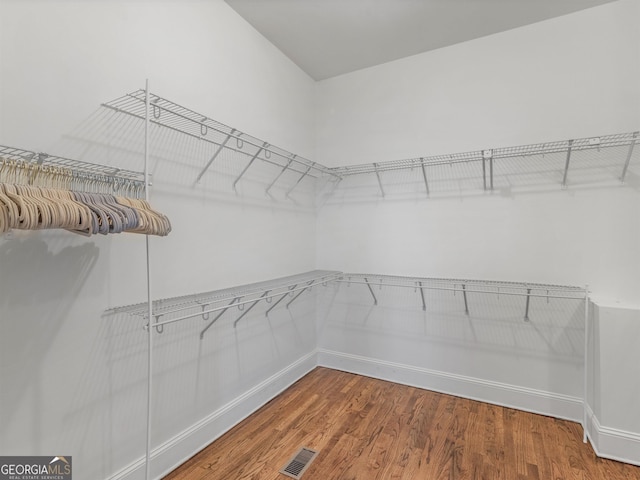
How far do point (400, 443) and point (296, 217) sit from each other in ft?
6.04

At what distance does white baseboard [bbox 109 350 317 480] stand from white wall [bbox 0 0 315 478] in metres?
0.02

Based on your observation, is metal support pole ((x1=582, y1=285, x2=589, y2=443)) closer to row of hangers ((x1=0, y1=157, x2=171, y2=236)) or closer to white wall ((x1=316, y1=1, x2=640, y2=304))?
white wall ((x1=316, y1=1, x2=640, y2=304))

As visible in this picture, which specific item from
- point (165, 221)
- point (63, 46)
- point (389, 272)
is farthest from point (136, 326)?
point (389, 272)

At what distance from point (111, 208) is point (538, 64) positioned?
9.19ft

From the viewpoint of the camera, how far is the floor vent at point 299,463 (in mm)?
1619

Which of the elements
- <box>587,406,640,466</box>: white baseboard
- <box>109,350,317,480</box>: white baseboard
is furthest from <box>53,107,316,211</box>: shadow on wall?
<box>587,406,640,466</box>: white baseboard

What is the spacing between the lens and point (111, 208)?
110 centimetres

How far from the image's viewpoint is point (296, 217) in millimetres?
2787

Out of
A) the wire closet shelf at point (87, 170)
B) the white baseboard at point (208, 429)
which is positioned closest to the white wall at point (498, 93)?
the wire closet shelf at point (87, 170)

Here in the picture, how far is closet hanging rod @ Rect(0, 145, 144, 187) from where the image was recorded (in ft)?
3.67

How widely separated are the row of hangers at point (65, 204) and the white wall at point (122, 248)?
17cm

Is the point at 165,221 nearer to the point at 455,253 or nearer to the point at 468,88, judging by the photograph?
the point at 455,253

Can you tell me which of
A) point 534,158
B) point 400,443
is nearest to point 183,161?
point 400,443

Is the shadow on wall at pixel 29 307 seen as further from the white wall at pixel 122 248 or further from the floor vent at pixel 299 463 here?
the floor vent at pixel 299 463
